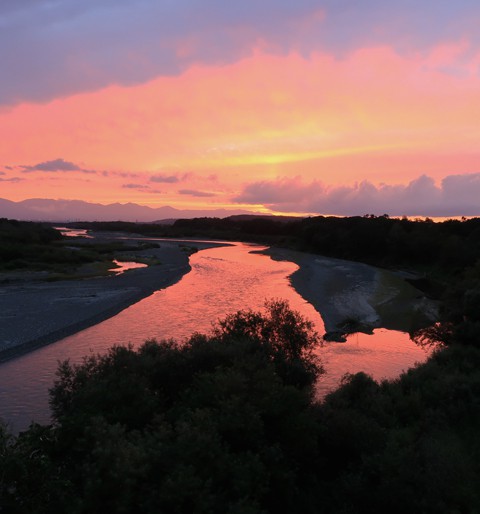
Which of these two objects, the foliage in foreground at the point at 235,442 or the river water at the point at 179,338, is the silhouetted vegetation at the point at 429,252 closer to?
the river water at the point at 179,338

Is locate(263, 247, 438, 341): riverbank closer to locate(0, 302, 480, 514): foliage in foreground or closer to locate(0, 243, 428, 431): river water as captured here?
locate(0, 243, 428, 431): river water

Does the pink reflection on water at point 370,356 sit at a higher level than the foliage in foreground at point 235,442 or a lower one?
lower

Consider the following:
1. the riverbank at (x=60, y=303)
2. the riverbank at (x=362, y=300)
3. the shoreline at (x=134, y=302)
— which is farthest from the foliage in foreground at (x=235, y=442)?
the riverbank at (x=60, y=303)

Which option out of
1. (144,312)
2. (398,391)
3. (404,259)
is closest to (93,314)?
(144,312)

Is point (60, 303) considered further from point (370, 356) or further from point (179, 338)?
point (370, 356)

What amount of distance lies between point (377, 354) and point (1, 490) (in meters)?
20.1

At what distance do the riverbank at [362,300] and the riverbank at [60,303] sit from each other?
15300mm

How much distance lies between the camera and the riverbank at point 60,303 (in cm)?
2619

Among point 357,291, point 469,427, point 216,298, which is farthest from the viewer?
point 357,291

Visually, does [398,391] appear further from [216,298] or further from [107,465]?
[216,298]

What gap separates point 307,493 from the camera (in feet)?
35.0

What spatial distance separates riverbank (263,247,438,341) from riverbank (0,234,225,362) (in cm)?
1530

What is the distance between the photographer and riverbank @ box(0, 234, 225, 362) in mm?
26188

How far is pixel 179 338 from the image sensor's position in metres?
26.5
